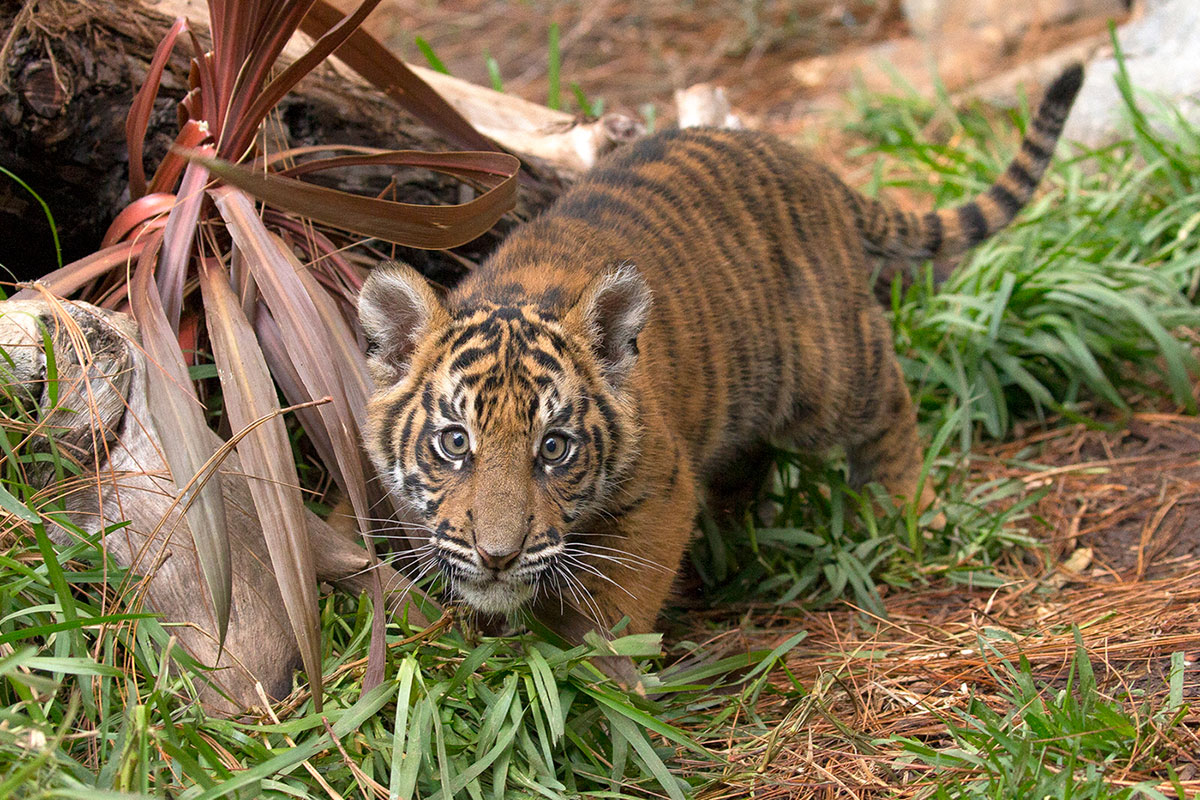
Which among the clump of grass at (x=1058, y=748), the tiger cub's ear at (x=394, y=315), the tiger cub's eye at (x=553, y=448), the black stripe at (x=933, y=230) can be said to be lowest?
the clump of grass at (x=1058, y=748)

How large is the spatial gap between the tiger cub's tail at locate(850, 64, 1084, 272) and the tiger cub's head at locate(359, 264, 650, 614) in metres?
2.04

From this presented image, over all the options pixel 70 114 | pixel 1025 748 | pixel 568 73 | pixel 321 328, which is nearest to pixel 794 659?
pixel 1025 748

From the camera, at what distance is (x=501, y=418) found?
2795mm

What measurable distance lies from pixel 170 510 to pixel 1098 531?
3542 millimetres

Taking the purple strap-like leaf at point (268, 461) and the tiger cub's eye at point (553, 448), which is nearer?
the purple strap-like leaf at point (268, 461)

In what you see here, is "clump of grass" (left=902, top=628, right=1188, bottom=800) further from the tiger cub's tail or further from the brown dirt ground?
the tiger cub's tail

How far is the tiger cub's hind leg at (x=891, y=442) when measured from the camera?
4418 millimetres

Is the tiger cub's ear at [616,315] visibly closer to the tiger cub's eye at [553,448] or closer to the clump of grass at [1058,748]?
the tiger cub's eye at [553,448]

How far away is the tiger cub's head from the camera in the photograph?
2732 millimetres

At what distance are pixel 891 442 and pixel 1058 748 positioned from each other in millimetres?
2156

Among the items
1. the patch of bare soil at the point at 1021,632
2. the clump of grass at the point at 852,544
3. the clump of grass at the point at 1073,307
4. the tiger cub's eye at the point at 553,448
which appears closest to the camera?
the patch of bare soil at the point at 1021,632

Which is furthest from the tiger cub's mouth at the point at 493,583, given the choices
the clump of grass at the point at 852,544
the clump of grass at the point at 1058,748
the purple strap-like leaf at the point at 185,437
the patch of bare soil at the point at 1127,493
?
the patch of bare soil at the point at 1127,493

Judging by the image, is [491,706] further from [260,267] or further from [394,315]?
[260,267]

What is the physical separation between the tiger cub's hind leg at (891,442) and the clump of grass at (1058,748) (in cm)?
179
